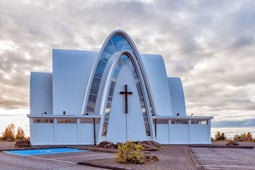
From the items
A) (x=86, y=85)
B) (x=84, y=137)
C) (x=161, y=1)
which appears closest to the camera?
(x=161, y=1)

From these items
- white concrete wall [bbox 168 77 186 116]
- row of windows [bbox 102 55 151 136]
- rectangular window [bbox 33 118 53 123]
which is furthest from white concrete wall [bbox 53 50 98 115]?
white concrete wall [bbox 168 77 186 116]

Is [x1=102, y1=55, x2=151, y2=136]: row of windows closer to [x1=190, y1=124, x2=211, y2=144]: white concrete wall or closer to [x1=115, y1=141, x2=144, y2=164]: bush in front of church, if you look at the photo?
[x1=190, y1=124, x2=211, y2=144]: white concrete wall

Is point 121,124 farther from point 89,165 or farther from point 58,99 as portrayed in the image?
point 89,165

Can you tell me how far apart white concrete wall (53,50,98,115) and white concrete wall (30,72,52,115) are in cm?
147

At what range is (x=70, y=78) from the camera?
23828 millimetres

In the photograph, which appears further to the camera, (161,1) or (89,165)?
(161,1)

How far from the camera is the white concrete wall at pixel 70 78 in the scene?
74.2 ft

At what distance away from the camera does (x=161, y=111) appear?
81.4ft

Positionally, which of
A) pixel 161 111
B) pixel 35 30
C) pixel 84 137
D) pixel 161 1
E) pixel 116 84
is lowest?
pixel 84 137

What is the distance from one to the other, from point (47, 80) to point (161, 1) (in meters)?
14.3

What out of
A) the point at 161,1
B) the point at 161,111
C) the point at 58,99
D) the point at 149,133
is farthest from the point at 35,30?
the point at 161,111

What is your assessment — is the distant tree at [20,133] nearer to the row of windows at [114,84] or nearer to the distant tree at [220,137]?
the row of windows at [114,84]

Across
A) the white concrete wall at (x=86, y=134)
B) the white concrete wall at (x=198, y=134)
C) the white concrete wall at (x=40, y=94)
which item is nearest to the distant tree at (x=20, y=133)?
the white concrete wall at (x=40, y=94)

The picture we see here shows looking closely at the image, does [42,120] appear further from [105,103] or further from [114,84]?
[114,84]
